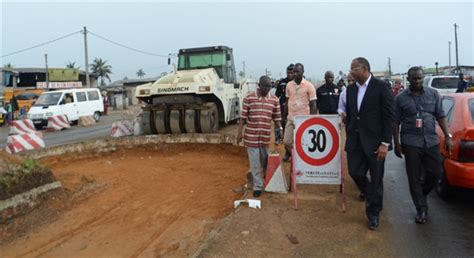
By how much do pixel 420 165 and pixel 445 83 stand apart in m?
16.0

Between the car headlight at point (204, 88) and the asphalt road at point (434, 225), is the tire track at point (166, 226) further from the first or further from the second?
the car headlight at point (204, 88)

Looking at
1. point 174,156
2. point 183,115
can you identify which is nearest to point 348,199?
point 174,156

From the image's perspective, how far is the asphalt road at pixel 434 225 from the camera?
14.7 feet

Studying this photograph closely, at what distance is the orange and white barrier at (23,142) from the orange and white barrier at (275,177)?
698 centimetres

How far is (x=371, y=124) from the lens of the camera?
490 cm

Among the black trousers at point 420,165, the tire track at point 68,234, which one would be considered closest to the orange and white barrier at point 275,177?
the black trousers at point 420,165

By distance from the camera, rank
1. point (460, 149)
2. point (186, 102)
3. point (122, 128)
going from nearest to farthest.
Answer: point (460, 149)
point (186, 102)
point (122, 128)

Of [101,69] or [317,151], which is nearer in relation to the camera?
[317,151]

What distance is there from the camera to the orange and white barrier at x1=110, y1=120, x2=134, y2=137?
527 inches

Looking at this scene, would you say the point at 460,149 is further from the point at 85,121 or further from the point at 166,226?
the point at 85,121

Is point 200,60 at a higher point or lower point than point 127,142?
higher

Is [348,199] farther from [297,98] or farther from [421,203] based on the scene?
[297,98]

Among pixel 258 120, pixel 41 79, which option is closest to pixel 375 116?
pixel 258 120

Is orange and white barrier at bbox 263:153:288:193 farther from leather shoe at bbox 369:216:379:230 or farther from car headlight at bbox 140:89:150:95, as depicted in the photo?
car headlight at bbox 140:89:150:95
